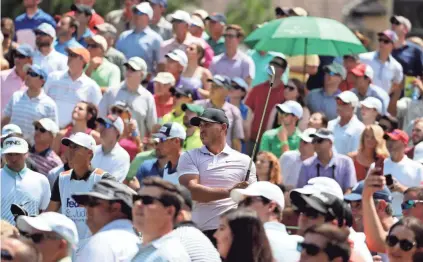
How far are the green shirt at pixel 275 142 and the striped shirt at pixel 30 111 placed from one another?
7.92ft

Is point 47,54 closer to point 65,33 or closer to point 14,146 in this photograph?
point 65,33

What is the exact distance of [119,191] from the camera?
988cm

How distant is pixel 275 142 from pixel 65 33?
404cm

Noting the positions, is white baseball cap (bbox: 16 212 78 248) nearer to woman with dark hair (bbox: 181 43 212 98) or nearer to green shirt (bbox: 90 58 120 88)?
woman with dark hair (bbox: 181 43 212 98)

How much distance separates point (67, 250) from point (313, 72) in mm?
10739

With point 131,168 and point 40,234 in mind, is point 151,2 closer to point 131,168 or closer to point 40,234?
point 131,168

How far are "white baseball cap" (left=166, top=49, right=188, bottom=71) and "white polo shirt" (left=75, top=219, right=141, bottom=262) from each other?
8798 millimetres

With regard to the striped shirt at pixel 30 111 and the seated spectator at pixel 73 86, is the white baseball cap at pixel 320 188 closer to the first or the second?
the striped shirt at pixel 30 111

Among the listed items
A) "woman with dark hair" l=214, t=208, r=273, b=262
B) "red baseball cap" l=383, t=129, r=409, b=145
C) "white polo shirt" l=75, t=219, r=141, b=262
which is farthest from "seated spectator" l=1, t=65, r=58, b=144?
"woman with dark hair" l=214, t=208, r=273, b=262

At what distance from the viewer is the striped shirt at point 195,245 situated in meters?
9.30

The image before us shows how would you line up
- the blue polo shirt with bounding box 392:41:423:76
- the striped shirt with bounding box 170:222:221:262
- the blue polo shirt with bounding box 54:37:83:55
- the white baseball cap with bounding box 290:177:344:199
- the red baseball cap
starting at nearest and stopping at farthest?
the striped shirt with bounding box 170:222:221:262
the white baseball cap with bounding box 290:177:344:199
the red baseball cap
the blue polo shirt with bounding box 54:37:83:55
the blue polo shirt with bounding box 392:41:423:76

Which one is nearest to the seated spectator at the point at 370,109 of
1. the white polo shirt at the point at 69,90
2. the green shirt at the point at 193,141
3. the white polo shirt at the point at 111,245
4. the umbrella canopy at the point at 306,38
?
the umbrella canopy at the point at 306,38

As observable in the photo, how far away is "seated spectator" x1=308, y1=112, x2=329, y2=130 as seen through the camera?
17.1 metres

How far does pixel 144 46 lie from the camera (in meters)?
19.6
